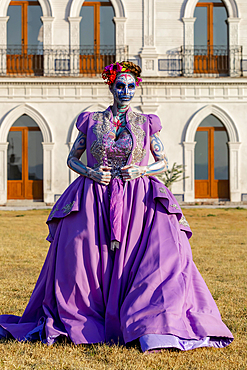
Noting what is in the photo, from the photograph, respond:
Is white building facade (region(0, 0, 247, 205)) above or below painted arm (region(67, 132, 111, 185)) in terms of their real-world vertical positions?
above

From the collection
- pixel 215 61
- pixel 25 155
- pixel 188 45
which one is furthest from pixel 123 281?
pixel 215 61

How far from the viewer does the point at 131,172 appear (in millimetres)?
3076

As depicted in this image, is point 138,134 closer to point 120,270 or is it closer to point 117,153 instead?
point 117,153

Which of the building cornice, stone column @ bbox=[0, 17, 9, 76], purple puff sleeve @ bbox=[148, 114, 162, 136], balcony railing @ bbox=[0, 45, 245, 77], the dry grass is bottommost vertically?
the dry grass

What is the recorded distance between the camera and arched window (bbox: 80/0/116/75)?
17.0 meters

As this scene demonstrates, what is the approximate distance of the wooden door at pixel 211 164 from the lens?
17.1 meters

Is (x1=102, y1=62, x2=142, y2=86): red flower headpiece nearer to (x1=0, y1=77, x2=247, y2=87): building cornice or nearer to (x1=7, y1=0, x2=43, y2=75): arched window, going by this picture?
(x1=0, y1=77, x2=247, y2=87): building cornice

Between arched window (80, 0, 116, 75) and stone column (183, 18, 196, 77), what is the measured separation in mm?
2581

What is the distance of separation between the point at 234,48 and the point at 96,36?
5045mm

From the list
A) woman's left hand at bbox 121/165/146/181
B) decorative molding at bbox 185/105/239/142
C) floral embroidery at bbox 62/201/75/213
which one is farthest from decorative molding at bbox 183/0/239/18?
floral embroidery at bbox 62/201/75/213

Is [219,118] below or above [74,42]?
below

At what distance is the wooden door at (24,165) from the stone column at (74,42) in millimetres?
2531

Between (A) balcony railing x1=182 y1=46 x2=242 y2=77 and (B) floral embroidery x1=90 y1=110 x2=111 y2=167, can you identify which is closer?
(B) floral embroidery x1=90 y1=110 x2=111 y2=167

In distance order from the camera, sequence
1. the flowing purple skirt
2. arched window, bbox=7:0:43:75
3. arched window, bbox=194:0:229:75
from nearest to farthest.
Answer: the flowing purple skirt, arched window, bbox=7:0:43:75, arched window, bbox=194:0:229:75
